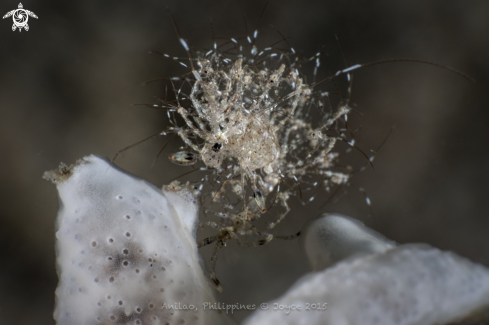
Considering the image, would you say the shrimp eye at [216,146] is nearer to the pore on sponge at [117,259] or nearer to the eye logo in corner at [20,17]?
the pore on sponge at [117,259]

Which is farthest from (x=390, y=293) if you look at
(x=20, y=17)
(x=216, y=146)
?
(x=20, y=17)

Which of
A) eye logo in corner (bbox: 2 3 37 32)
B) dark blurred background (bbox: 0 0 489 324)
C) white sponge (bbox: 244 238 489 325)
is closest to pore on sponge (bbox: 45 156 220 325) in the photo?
dark blurred background (bbox: 0 0 489 324)

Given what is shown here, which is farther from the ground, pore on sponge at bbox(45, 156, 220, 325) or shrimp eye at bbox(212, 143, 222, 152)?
shrimp eye at bbox(212, 143, 222, 152)

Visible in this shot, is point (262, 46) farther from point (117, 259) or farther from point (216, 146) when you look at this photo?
point (117, 259)

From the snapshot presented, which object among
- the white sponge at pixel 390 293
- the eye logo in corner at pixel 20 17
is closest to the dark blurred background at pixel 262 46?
the eye logo in corner at pixel 20 17

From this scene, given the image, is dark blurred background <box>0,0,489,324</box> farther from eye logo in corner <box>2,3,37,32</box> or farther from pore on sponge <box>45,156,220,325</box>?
pore on sponge <box>45,156,220,325</box>

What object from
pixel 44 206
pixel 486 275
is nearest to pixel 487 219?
pixel 486 275
